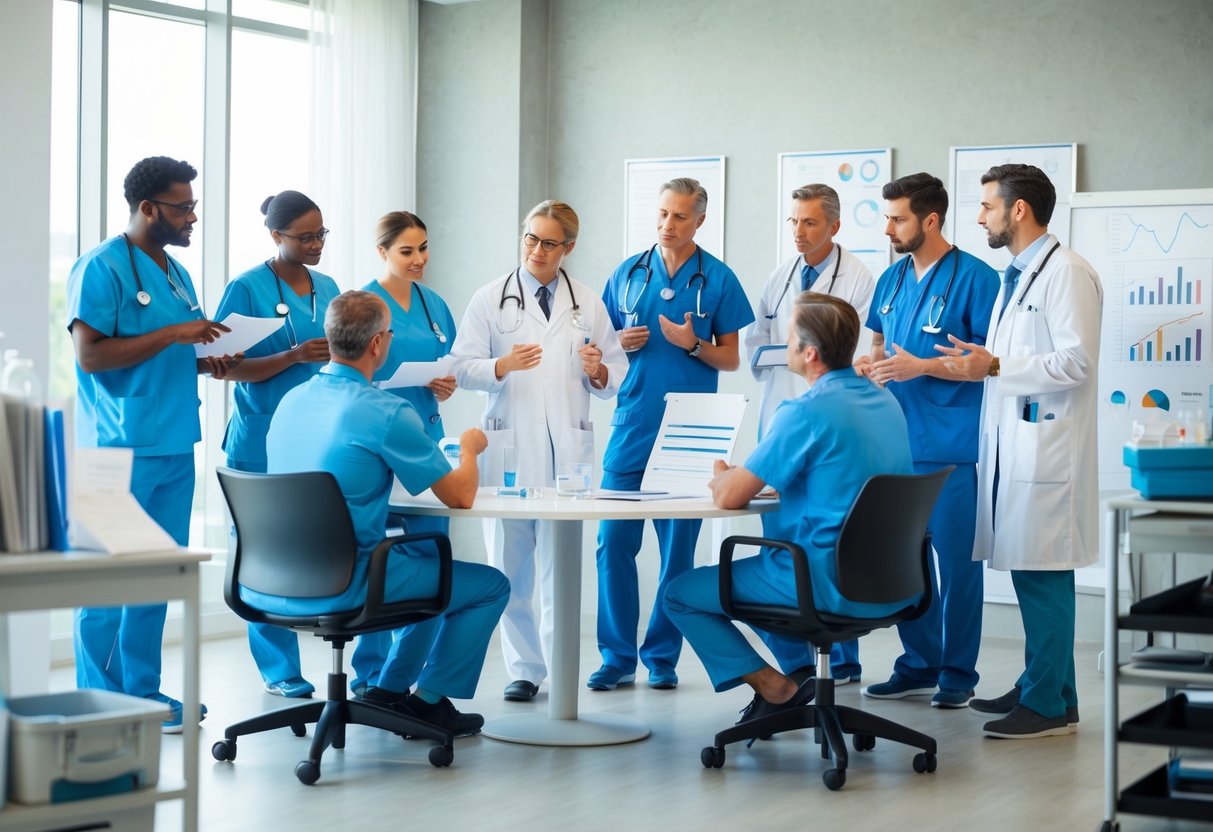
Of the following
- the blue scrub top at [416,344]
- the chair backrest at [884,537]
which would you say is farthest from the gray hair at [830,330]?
the blue scrub top at [416,344]

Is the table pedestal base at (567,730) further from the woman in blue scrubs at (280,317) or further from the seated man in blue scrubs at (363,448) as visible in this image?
the woman in blue scrubs at (280,317)

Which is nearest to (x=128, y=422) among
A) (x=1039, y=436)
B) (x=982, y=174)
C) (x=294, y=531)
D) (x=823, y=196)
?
(x=294, y=531)

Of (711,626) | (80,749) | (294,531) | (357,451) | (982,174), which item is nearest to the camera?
(80,749)

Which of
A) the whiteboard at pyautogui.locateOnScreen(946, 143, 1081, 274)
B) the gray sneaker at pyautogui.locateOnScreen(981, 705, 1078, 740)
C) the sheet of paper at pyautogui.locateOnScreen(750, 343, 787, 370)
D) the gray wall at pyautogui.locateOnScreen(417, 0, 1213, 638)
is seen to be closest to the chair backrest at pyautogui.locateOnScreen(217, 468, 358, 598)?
the sheet of paper at pyautogui.locateOnScreen(750, 343, 787, 370)

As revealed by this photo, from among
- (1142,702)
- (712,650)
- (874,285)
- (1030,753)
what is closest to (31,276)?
(712,650)

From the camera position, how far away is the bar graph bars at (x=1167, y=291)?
541 centimetres

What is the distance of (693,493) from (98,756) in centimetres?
204

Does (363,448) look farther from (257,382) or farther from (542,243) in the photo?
(542,243)

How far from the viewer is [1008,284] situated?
4430 mm

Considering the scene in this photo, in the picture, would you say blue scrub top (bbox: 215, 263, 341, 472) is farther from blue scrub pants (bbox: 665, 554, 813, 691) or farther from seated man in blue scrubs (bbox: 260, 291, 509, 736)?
blue scrub pants (bbox: 665, 554, 813, 691)

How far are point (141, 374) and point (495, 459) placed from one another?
114cm

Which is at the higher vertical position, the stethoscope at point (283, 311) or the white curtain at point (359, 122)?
the white curtain at point (359, 122)

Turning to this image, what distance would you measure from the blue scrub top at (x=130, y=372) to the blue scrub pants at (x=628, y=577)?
58.8 inches

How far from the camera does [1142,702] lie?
4793 millimetres
